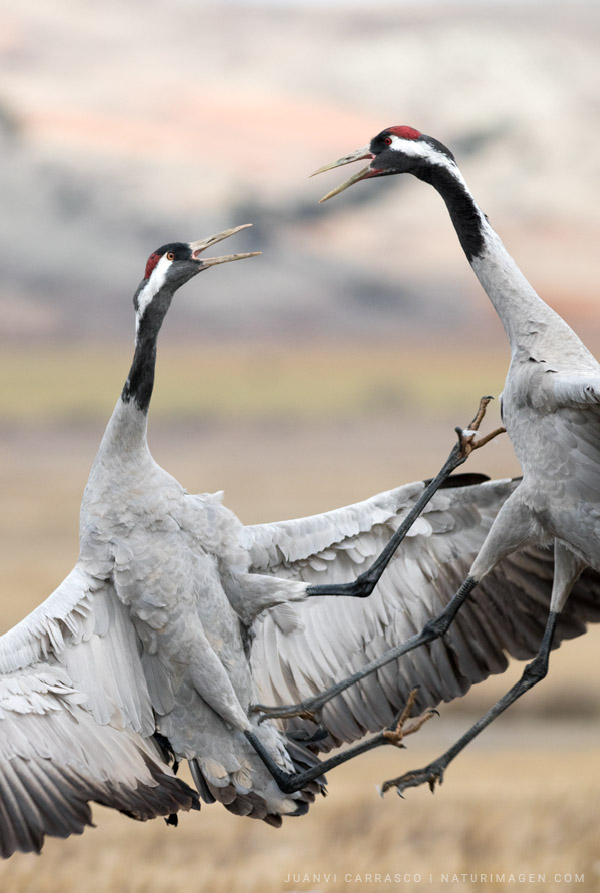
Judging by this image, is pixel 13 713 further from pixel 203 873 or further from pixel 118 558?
pixel 203 873

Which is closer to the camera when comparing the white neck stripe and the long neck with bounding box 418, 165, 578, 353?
the long neck with bounding box 418, 165, 578, 353

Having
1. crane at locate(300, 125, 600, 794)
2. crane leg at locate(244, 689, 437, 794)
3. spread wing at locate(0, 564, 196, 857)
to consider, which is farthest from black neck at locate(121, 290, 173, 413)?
crane leg at locate(244, 689, 437, 794)

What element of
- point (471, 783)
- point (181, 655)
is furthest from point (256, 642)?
point (471, 783)

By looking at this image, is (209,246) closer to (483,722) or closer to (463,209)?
(463,209)

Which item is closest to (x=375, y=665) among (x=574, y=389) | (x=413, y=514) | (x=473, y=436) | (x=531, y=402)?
(x=413, y=514)

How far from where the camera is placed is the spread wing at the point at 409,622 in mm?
5809

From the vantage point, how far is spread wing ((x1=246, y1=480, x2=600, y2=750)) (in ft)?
19.1

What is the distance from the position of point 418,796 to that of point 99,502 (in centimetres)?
619

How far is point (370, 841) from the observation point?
852cm

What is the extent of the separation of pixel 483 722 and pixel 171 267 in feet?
8.67

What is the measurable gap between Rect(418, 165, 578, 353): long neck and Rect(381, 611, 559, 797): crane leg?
4.65 ft

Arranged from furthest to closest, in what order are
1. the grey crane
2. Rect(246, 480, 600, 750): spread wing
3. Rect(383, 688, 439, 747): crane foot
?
Rect(246, 480, 600, 750): spread wing < Rect(383, 688, 439, 747): crane foot < the grey crane

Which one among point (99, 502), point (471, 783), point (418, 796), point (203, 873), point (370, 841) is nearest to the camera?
point (99, 502)

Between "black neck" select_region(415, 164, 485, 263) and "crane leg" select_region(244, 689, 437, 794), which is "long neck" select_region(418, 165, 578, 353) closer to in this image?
"black neck" select_region(415, 164, 485, 263)
